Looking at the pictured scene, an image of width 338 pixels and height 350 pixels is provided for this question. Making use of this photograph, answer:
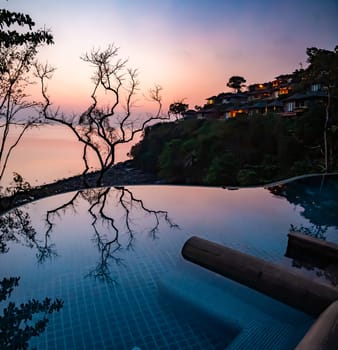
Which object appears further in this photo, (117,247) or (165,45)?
(165,45)

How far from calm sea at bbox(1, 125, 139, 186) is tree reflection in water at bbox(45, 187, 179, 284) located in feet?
12.1

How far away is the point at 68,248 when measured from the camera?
393 centimetres

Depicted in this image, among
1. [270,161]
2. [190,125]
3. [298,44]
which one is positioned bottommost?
[270,161]

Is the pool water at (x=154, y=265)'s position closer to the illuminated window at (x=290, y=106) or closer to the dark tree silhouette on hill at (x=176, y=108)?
the dark tree silhouette on hill at (x=176, y=108)

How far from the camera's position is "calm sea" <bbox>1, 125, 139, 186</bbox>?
388 inches

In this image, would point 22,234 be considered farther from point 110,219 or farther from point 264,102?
point 264,102

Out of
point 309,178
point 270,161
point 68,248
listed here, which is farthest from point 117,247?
point 270,161

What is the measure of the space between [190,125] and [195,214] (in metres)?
19.1

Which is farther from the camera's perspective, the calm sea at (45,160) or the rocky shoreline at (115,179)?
the rocky shoreline at (115,179)

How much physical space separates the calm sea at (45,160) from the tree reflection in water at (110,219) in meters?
3.70

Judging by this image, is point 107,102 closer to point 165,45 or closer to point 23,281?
A: point 165,45

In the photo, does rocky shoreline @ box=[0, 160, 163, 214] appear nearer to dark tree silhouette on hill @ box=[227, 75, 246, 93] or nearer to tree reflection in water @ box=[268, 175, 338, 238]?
tree reflection in water @ box=[268, 175, 338, 238]

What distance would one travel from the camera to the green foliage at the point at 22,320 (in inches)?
82.2

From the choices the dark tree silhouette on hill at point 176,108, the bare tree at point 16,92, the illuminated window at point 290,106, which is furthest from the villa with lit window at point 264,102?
the bare tree at point 16,92
